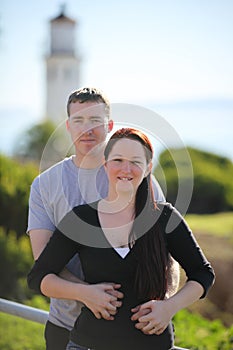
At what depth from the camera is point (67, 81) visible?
77.9ft

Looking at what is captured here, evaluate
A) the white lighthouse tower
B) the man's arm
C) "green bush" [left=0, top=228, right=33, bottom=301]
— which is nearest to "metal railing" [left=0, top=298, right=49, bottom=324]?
the man's arm

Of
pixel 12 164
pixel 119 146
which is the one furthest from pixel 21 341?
pixel 119 146

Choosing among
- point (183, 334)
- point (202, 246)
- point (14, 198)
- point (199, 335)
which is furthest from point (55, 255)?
point (202, 246)

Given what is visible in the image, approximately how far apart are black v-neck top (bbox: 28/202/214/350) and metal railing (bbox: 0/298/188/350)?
0.49 metres

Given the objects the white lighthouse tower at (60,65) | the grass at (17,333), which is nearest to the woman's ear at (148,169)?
the grass at (17,333)

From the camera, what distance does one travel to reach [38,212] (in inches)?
80.6

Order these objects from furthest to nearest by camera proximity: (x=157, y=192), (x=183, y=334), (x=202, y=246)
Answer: (x=202, y=246), (x=183, y=334), (x=157, y=192)

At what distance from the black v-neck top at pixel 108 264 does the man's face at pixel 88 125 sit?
21 centimetres

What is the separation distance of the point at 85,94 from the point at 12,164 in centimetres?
445

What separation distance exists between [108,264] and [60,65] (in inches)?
841

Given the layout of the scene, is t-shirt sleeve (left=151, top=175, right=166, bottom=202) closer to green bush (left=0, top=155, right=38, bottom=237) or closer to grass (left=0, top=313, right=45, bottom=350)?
grass (left=0, top=313, right=45, bottom=350)

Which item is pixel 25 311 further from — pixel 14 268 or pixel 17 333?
pixel 14 268

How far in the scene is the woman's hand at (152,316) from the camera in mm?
1789

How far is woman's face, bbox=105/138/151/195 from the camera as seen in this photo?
5.95 ft
